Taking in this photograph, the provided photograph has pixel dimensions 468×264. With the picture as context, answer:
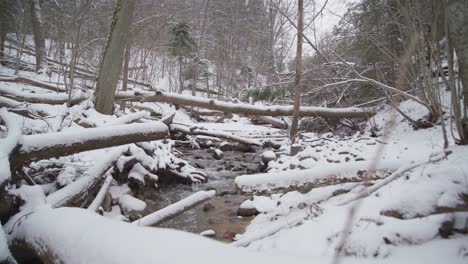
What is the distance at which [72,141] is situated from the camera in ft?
11.9

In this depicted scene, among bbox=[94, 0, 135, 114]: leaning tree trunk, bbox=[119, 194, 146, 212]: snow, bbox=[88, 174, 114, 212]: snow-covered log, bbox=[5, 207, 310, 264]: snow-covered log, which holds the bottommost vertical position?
bbox=[119, 194, 146, 212]: snow

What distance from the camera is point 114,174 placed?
5.32m

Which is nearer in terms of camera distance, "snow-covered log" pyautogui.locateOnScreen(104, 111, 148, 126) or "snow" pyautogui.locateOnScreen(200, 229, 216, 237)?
"snow" pyautogui.locateOnScreen(200, 229, 216, 237)

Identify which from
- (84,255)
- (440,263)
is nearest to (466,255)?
(440,263)

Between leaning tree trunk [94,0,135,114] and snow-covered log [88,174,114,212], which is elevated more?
leaning tree trunk [94,0,135,114]

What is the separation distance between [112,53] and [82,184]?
4329mm

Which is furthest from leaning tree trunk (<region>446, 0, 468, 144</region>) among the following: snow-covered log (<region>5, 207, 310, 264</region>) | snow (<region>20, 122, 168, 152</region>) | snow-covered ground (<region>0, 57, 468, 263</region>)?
snow (<region>20, 122, 168, 152</region>)

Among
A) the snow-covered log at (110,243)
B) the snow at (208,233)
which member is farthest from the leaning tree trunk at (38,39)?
the snow-covered log at (110,243)

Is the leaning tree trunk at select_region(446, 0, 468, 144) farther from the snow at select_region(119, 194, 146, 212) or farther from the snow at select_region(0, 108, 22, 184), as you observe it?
the snow at select_region(119, 194, 146, 212)

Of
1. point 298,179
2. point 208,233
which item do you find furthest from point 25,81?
point 298,179

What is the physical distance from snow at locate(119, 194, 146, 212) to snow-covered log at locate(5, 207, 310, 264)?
202cm

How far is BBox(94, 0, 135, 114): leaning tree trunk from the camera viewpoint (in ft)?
23.8

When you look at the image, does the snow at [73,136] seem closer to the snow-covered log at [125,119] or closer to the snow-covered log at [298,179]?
the snow-covered log at [125,119]

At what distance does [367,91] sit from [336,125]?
1593mm
